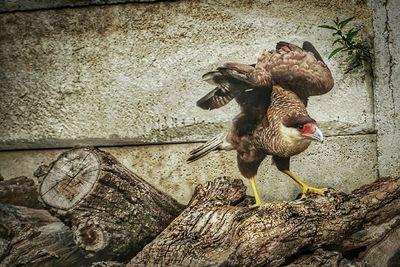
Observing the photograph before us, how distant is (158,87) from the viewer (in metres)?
5.09

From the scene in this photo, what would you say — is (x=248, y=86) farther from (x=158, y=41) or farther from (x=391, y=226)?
(x=391, y=226)

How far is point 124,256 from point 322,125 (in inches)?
77.9

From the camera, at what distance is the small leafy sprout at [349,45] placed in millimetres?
4902

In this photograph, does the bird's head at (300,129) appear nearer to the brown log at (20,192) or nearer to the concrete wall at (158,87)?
the concrete wall at (158,87)

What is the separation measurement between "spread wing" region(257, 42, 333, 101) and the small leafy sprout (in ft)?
0.50

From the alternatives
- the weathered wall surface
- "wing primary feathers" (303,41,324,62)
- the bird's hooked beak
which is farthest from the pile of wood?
"wing primary feathers" (303,41,324,62)

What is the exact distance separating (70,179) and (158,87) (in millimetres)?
1257

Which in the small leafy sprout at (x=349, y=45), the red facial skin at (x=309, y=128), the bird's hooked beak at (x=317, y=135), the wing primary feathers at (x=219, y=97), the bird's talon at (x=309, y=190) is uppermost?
the small leafy sprout at (x=349, y=45)

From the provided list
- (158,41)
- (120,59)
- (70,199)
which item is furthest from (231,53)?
(70,199)

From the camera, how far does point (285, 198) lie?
496 centimetres

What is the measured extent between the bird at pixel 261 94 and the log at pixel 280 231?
0.45 m

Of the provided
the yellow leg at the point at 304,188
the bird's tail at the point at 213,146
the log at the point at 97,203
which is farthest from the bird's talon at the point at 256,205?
the log at the point at 97,203

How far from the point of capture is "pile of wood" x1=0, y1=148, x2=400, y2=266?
4055 millimetres

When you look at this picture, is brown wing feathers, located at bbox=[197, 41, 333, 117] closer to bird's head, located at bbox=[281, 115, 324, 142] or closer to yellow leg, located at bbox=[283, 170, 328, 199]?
bird's head, located at bbox=[281, 115, 324, 142]
